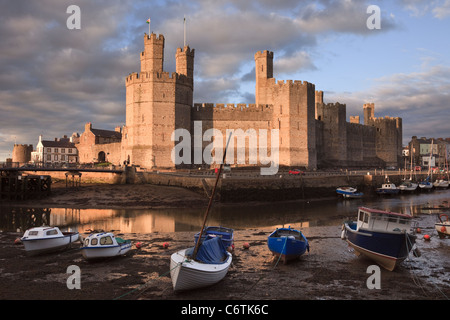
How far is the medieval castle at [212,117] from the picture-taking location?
120ft

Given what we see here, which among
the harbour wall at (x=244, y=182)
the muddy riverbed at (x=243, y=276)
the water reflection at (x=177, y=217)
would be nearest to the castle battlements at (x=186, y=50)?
the harbour wall at (x=244, y=182)

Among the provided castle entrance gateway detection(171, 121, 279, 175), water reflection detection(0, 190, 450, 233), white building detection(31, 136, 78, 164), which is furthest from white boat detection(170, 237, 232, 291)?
white building detection(31, 136, 78, 164)

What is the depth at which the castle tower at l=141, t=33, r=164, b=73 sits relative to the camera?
36.4 metres

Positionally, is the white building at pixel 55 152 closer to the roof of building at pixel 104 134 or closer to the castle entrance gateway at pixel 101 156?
the roof of building at pixel 104 134

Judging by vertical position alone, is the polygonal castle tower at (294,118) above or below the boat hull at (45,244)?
above

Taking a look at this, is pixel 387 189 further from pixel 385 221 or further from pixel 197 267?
pixel 197 267

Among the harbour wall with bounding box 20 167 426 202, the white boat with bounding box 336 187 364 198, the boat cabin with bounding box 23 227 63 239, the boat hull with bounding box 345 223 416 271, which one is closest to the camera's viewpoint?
the boat hull with bounding box 345 223 416 271

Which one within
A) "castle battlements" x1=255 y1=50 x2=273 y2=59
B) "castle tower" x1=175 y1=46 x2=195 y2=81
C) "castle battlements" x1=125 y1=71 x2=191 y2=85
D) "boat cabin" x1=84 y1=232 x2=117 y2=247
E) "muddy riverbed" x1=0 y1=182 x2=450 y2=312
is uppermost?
"castle battlements" x1=255 y1=50 x2=273 y2=59

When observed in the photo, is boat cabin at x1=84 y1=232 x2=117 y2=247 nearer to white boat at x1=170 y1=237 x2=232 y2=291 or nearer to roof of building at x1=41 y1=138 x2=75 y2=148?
white boat at x1=170 y1=237 x2=232 y2=291

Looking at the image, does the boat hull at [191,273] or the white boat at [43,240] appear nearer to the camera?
the boat hull at [191,273]

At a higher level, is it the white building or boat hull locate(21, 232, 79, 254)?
the white building

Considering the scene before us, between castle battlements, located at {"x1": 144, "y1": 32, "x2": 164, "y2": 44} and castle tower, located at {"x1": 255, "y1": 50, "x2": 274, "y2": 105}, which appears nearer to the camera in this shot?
castle battlements, located at {"x1": 144, "y1": 32, "x2": 164, "y2": 44}

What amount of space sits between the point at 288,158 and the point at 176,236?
27123mm
